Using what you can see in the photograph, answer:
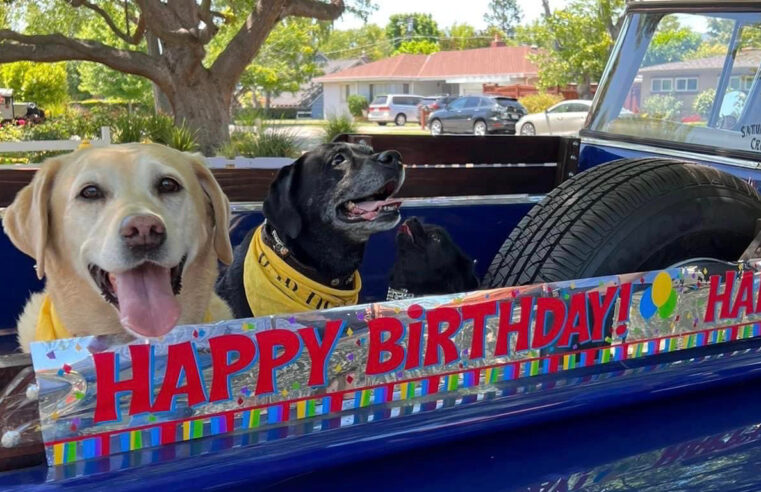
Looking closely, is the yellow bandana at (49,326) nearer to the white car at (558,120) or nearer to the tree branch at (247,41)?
the tree branch at (247,41)

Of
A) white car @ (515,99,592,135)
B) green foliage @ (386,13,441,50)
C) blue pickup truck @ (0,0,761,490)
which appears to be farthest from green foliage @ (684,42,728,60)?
green foliage @ (386,13,441,50)

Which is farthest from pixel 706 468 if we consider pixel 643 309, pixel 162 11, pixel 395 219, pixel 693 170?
pixel 162 11

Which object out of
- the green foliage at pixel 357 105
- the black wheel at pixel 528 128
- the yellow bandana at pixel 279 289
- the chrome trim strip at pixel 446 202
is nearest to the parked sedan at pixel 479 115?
the black wheel at pixel 528 128

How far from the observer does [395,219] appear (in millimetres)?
2727

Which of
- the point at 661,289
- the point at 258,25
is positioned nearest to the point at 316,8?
the point at 258,25

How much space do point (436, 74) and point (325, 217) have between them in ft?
199

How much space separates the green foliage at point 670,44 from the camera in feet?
11.5

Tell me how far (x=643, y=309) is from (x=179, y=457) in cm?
101

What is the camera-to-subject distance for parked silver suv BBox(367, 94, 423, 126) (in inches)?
1740

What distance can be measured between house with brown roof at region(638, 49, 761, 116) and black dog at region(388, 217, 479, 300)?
1.41m

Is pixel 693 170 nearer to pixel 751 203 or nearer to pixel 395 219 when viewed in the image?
pixel 751 203

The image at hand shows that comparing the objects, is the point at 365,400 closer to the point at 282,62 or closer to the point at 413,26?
the point at 282,62

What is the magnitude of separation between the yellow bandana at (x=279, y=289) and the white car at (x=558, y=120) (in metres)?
22.3

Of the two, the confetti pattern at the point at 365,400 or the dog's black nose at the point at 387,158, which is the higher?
the dog's black nose at the point at 387,158
